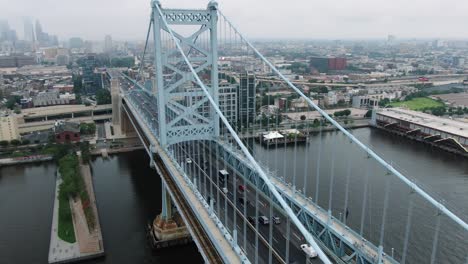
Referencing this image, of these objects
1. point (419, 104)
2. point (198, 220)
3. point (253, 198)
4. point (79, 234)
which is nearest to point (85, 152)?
point (79, 234)

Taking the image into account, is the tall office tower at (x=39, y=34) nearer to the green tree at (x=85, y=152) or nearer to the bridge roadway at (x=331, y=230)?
the green tree at (x=85, y=152)

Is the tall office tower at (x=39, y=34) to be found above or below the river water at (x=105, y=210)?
above

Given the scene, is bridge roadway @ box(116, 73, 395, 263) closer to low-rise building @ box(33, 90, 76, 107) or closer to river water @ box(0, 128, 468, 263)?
river water @ box(0, 128, 468, 263)

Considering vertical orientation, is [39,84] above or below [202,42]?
below

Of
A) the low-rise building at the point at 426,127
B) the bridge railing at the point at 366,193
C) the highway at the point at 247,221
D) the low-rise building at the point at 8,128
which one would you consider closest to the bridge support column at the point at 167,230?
the highway at the point at 247,221

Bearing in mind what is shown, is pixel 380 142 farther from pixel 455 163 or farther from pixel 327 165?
pixel 327 165

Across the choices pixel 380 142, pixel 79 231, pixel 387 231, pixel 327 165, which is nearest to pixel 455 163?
pixel 380 142
